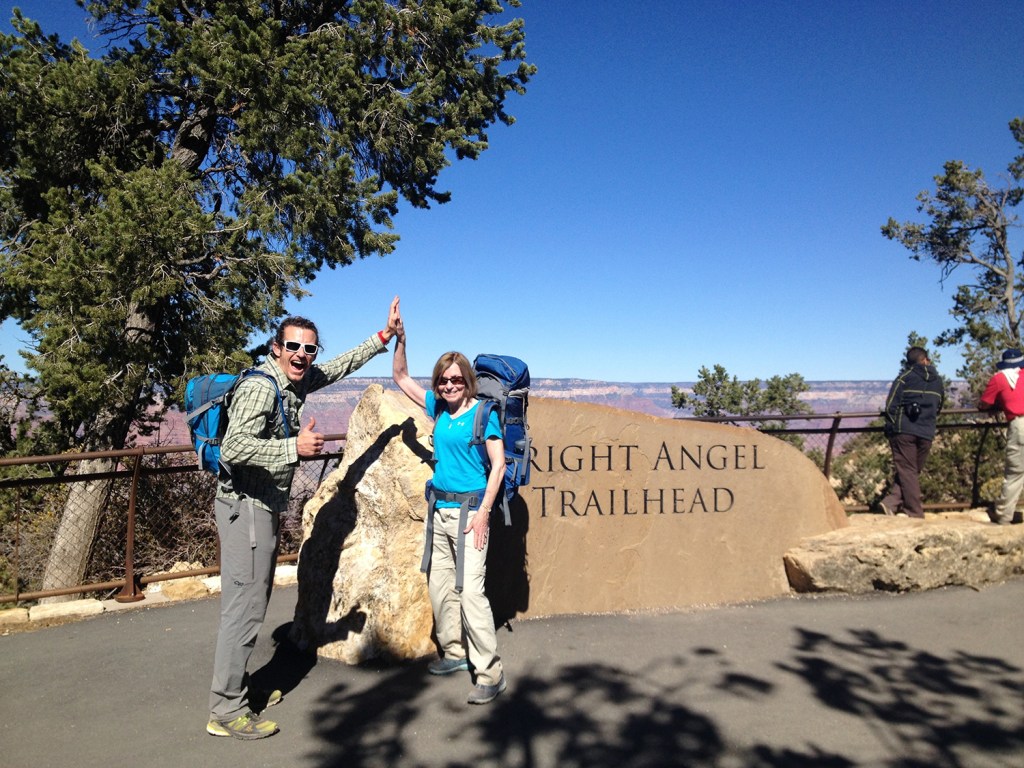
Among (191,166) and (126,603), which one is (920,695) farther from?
(191,166)

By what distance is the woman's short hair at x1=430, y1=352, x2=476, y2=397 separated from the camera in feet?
12.4

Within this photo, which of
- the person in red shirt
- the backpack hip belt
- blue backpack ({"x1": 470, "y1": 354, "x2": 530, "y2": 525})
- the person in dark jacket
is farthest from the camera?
the person in dark jacket

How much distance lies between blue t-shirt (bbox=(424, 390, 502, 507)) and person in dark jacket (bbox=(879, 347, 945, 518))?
4.81 meters

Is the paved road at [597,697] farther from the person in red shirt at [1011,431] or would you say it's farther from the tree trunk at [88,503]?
the tree trunk at [88,503]

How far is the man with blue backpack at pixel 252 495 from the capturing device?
3.16 meters

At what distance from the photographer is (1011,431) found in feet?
21.9

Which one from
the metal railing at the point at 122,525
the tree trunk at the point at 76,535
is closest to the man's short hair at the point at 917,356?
the metal railing at the point at 122,525

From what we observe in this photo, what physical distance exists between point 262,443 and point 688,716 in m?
2.43

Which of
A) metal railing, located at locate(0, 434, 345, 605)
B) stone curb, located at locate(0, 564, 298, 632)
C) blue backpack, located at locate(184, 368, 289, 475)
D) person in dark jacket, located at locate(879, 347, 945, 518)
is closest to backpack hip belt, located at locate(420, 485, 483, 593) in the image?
blue backpack, located at locate(184, 368, 289, 475)

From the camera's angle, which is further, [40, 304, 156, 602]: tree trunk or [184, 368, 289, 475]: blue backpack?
[40, 304, 156, 602]: tree trunk

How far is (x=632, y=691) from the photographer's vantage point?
388 centimetres

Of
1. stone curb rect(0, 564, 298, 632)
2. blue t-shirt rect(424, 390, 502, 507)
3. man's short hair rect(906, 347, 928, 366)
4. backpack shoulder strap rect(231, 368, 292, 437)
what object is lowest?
stone curb rect(0, 564, 298, 632)

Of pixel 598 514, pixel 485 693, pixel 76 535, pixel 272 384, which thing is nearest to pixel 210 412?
pixel 272 384

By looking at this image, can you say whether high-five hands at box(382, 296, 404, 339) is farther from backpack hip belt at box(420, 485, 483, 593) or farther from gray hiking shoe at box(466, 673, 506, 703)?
gray hiking shoe at box(466, 673, 506, 703)
